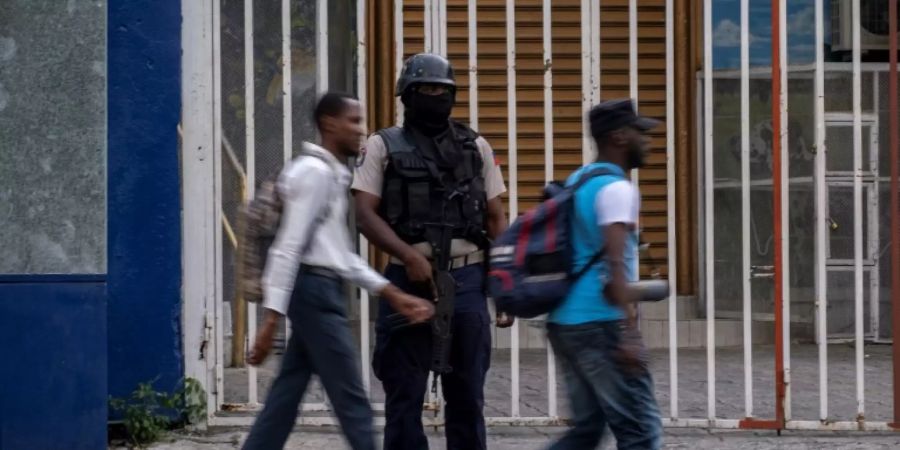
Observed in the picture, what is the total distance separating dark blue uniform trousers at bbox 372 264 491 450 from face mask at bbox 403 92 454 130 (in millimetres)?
578

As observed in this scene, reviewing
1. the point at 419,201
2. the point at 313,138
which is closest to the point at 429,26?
the point at 313,138

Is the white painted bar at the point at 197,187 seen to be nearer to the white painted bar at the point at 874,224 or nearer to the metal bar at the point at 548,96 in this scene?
the metal bar at the point at 548,96

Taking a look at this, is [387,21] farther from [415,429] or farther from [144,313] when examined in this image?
[415,429]

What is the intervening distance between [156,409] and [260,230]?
237cm

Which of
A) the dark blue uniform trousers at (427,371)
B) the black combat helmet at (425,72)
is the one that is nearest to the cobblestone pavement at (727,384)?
the dark blue uniform trousers at (427,371)

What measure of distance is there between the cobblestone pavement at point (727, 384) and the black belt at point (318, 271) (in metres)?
2.69

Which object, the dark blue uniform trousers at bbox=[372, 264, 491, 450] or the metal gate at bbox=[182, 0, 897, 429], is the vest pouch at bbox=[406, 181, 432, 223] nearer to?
the dark blue uniform trousers at bbox=[372, 264, 491, 450]

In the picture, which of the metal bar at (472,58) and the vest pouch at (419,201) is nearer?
the vest pouch at (419,201)

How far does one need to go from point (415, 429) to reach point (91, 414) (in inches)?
63.1

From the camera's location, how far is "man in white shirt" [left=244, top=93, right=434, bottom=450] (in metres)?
5.14

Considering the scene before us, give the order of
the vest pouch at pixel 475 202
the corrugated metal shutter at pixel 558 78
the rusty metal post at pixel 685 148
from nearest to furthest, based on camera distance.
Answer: the vest pouch at pixel 475 202
the corrugated metal shutter at pixel 558 78
the rusty metal post at pixel 685 148

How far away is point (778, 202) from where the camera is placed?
24.8ft

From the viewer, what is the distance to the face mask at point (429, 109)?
5977mm

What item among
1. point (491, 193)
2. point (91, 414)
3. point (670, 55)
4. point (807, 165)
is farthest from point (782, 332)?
point (807, 165)
